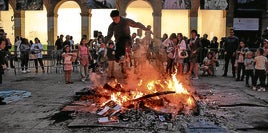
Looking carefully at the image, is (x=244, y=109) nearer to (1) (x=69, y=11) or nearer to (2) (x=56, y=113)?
(2) (x=56, y=113)

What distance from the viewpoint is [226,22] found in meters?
27.6

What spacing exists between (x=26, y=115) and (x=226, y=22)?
70.5ft

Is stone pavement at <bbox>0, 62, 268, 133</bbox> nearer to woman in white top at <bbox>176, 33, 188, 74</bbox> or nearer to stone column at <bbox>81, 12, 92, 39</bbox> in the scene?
woman in white top at <bbox>176, 33, 188, 74</bbox>

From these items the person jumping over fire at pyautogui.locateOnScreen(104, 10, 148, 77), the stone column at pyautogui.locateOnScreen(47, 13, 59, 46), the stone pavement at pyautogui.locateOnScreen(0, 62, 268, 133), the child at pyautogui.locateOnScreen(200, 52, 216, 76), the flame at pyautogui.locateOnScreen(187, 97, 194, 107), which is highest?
the stone column at pyautogui.locateOnScreen(47, 13, 59, 46)

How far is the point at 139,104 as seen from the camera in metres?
Answer: 9.11

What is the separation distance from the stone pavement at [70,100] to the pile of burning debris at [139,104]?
563 mm

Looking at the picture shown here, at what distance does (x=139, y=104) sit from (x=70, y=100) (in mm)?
2663

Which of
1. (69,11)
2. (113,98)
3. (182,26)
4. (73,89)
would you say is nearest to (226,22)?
(182,26)

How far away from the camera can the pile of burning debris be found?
27.2 ft

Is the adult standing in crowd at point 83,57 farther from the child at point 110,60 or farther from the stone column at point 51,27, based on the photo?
the stone column at point 51,27

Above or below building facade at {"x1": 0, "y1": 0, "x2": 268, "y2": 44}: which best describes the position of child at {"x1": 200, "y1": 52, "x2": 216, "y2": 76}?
below

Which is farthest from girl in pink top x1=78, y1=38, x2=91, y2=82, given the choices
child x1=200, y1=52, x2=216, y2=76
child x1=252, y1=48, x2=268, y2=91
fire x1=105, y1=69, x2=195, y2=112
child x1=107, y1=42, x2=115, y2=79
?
child x1=252, y1=48, x2=268, y2=91

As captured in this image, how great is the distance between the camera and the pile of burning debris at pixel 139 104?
8.28 m

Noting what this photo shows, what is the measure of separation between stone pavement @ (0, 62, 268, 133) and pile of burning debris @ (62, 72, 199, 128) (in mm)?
563
